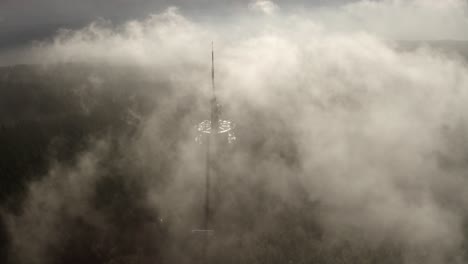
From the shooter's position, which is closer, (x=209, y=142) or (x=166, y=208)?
(x=166, y=208)

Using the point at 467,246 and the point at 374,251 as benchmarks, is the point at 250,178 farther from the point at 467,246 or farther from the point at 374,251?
the point at 467,246

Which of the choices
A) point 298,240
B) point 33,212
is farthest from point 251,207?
point 33,212

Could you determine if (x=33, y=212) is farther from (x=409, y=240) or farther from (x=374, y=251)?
(x=409, y=240)

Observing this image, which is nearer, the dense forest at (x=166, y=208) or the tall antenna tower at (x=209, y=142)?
the dense forest at (x=166, y=208)

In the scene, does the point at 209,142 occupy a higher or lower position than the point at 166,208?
higher

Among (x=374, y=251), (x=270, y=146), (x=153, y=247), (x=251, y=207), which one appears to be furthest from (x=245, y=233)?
(x=270, y=146)

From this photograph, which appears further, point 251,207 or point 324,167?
point 324,167

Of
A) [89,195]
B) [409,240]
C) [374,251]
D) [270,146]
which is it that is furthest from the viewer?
[270,146]

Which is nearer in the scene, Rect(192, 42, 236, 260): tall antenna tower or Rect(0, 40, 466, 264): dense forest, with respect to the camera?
Rect(0, 40, 466, 264): dense forest

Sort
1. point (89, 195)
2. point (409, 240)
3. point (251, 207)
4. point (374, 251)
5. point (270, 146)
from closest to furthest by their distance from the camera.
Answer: point (374, 251) → point (409, 240) → point (251, 207) → point (89, 195) → point (270, 146)

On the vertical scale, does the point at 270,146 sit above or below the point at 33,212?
above
